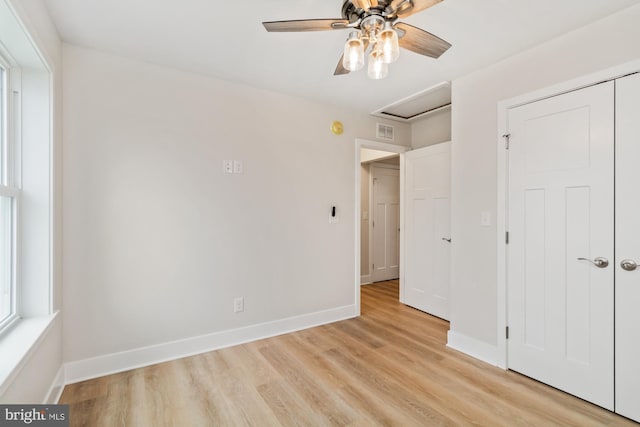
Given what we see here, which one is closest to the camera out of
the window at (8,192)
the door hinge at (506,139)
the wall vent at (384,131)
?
the window at (8,192)

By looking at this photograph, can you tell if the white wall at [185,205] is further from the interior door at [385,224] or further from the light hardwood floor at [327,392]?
the interior door at [385,224]

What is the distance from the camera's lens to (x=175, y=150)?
2535 mm

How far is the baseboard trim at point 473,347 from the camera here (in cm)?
246

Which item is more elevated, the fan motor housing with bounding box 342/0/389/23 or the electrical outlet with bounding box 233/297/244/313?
the fan motor housing with bounding box 342/0/389/23

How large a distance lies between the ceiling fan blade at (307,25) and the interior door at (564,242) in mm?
1687

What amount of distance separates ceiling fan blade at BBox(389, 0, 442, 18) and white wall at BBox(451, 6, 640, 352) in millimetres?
1404

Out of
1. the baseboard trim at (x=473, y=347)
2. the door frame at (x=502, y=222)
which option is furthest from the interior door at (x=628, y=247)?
the baseboard trim at (x=473, y=347)

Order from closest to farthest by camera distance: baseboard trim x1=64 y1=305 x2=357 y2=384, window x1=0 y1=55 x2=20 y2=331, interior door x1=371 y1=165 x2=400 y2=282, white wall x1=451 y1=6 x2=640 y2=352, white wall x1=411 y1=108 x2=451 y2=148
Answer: window x1=0 y1=55 x2=20 y2=331
white wall x1=451 y1=6 x2=640 y2=352
baseboard trim x1=64 y1=305 x2=357 y2=384
white wall x1=411 y1=108 x2=451 y2=148
interior door x1=371 y1=165 x2=400 y2=282

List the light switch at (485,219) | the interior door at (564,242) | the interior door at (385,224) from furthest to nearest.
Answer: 1. the interior door at (385,224)
2. the light switch at (485,219)
3. the interior door at (564,242)

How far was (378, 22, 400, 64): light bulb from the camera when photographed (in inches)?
54.5

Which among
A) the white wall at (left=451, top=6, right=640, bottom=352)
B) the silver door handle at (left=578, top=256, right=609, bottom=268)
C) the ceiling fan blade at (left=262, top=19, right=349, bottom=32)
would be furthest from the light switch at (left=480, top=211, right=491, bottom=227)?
the ceiling fan blade at (left=262, top=19, right=349, bottom=32)

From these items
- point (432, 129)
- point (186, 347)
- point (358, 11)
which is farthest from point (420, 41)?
point (186, 347)

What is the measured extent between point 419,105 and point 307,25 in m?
2.35

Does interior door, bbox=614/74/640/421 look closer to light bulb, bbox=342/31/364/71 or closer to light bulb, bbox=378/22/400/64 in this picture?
light bulb, bbox=378/22/400/64
